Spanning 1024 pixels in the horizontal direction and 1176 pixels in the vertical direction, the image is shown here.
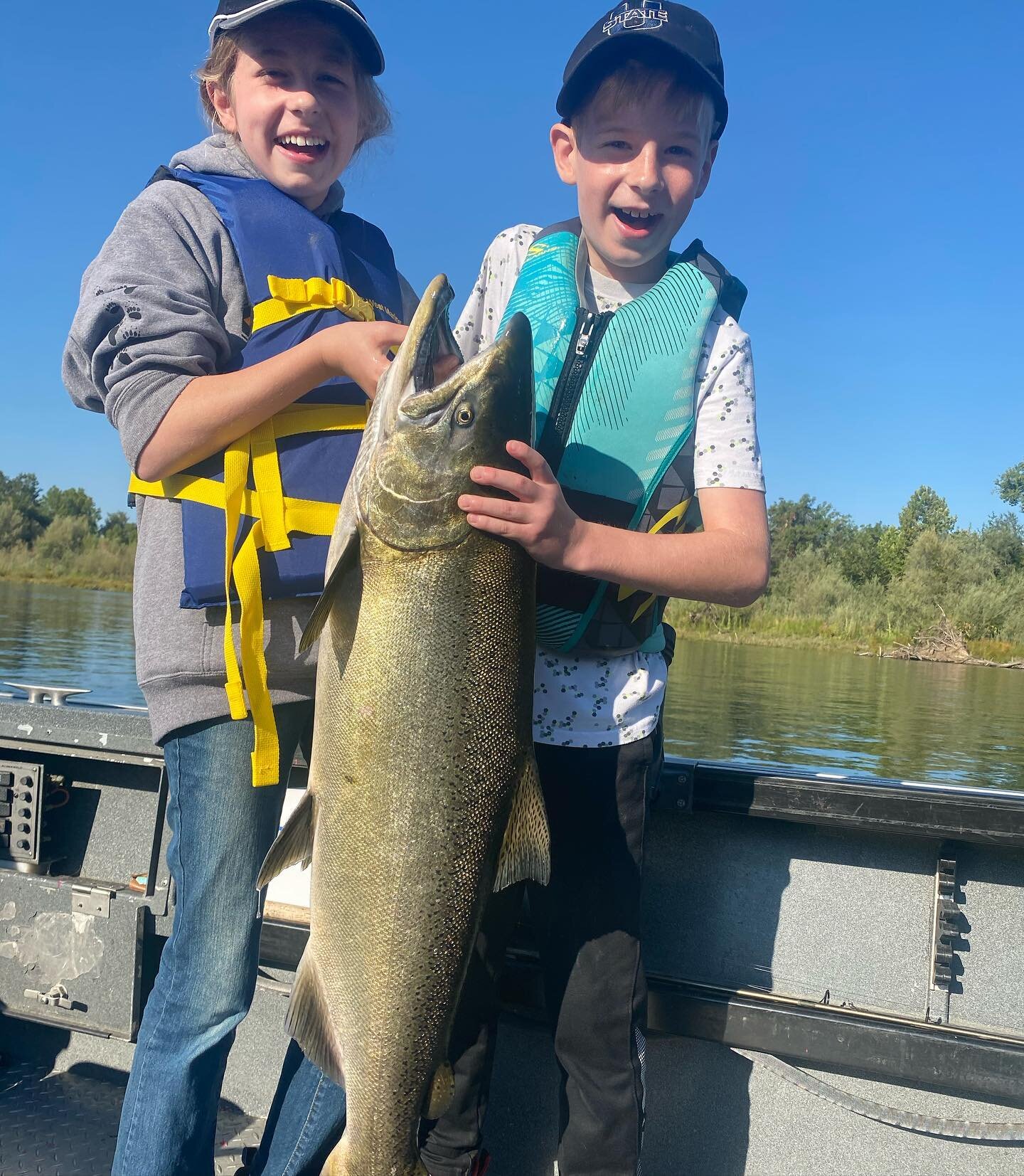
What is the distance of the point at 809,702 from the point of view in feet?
68.4

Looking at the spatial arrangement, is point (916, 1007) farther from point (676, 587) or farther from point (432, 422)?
point (432, 422)

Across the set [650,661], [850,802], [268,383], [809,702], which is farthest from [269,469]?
[809,702]

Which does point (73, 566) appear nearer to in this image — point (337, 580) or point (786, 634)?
point (786, 634)

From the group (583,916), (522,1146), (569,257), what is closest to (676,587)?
(583,916)

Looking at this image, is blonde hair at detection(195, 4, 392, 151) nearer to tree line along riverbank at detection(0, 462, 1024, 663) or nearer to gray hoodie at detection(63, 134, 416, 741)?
gray hoodie at detection(63, 134, 416, 741)

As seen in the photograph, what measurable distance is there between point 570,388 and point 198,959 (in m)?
1.64

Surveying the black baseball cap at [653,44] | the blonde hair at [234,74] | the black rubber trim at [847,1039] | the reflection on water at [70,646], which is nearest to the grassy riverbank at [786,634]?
the reflection on water at [70,646]

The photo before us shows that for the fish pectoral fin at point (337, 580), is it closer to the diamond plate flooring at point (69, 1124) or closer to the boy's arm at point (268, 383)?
the boy's arm at point (268, 383)

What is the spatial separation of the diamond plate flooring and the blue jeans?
2.25ft

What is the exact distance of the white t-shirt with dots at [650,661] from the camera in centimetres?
236

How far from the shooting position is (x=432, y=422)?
2016 millimetres

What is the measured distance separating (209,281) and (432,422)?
0.73 m

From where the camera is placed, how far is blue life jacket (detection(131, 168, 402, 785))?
7.05 feet

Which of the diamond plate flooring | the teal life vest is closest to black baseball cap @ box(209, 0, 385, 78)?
the teal life vest
